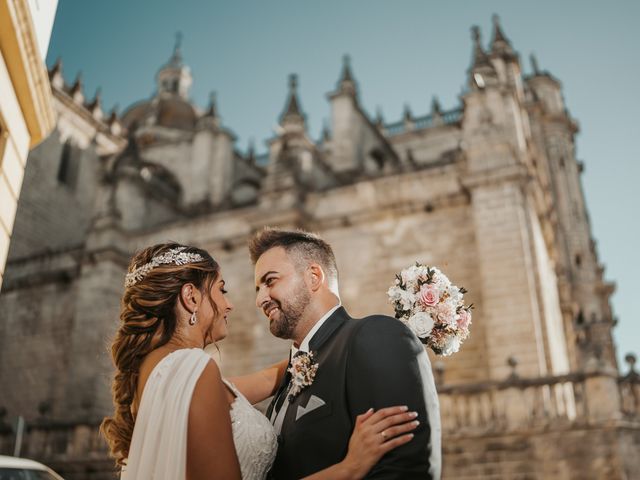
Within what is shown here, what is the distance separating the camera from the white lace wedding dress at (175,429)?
240 centimetres

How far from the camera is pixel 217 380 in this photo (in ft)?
8.16

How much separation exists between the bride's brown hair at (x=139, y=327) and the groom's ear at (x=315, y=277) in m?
0.53

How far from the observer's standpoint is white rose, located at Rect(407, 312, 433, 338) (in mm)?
2914

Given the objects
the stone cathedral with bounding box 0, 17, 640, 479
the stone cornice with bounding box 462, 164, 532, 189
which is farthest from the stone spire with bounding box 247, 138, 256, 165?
the stone cornice with bounding box 462, 164, 532, 189

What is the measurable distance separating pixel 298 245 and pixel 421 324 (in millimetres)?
720

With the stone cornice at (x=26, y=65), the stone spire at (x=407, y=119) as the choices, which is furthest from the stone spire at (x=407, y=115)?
the stone cornice at (x=26, y=65)

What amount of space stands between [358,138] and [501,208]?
33.8 feet

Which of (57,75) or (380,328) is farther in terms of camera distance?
(57,75)

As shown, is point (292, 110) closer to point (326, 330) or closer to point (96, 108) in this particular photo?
point (96, 108)

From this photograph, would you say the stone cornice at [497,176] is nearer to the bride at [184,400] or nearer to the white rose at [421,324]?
the white rose at [421,324]

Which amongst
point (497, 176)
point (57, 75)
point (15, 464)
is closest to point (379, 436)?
point (15, 464)

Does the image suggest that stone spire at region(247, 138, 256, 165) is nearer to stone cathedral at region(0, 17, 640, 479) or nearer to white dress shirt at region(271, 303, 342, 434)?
stone cathedral at region(0, 17, 640, 479)

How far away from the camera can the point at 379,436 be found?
208cm

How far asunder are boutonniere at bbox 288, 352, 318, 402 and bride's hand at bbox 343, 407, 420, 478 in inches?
18.0
